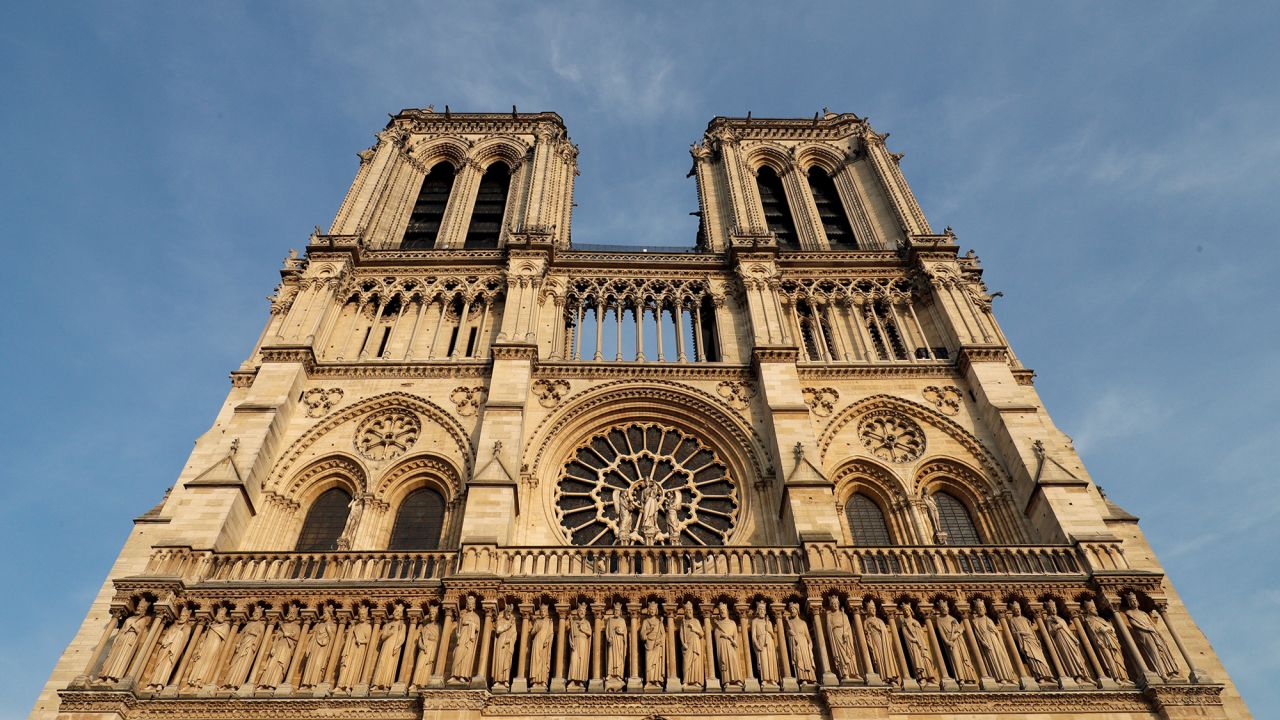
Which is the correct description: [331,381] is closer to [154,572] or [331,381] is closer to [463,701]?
[154,572]

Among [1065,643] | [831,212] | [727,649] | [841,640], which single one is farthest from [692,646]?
[831,212]

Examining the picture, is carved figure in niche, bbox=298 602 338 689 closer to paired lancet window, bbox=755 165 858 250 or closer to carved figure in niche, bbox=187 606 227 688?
carved figure in niche, bbox=187 606 227 688

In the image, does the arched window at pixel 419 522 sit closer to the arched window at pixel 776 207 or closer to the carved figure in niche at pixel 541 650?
the carved figure in niche at pixel 541 650

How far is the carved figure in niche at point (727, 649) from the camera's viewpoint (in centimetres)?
1311

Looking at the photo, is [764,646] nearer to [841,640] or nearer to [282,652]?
[841,640]

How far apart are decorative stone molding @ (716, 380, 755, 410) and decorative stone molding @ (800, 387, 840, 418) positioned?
4.10 feet

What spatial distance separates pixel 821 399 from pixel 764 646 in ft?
24.2

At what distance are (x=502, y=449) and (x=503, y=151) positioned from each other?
15353mm

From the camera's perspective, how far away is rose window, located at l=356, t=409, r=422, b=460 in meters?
18.3

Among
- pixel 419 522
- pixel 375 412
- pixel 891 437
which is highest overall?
pixel 375 412

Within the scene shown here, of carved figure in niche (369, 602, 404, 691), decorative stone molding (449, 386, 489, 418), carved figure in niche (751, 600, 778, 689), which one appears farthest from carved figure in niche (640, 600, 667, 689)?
decorative stone molding (449, 386, 489, 418)

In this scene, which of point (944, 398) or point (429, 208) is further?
point (429, 208)

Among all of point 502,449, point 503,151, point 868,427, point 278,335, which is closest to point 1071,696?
point 868,427

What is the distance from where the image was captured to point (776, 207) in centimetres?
2808
